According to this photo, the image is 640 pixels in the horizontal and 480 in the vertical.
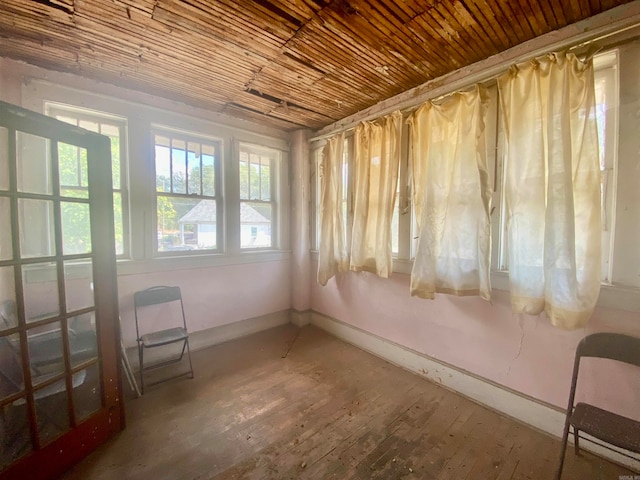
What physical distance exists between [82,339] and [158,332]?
32.4 inches

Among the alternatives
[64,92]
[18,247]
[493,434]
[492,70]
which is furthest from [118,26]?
[493,434]

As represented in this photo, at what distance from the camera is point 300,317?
12.1 ft

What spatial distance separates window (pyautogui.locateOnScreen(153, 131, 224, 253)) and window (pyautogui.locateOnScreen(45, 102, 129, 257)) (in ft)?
0.93

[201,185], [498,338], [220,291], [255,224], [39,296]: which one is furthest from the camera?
[255,224]

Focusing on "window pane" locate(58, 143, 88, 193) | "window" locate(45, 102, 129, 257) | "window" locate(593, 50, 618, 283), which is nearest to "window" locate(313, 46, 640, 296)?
"window" locate(593, 50, 618, 283)

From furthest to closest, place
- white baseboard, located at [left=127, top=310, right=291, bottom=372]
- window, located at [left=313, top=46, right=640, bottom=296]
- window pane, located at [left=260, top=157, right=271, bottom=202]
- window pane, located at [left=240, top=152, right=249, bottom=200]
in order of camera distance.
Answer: window pane, located at [left=260, top=157, right=271, bottom=202] < window pane, located at [left=240, top=152, right=249, bottom=200] < white baseboard, located at [left=127, top=310, right=291, bottom=372] < window, located at [left=313, top=46, right=640, bottom=296]

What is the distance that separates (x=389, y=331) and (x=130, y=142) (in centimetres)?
312

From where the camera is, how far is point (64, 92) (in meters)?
2.22

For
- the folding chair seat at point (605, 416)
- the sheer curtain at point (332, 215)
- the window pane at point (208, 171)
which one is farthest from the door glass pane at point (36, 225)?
the folding chair seat at point (605, 416)

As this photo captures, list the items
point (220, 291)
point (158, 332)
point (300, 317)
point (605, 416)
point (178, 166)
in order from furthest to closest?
point (300, 317)
point (220, 291)
point (178, 166)
point (158, 332)
point (605, 416)

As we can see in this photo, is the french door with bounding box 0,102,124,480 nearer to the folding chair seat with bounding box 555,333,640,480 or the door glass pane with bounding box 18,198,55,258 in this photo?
the door glass pane with bounding box 18,198,55,258

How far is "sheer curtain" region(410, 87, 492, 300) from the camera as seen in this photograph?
1.92m

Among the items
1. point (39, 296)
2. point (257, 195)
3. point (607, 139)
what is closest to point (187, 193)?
point (257, 195)

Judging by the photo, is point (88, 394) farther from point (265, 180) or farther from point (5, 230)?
point (265, 180)
